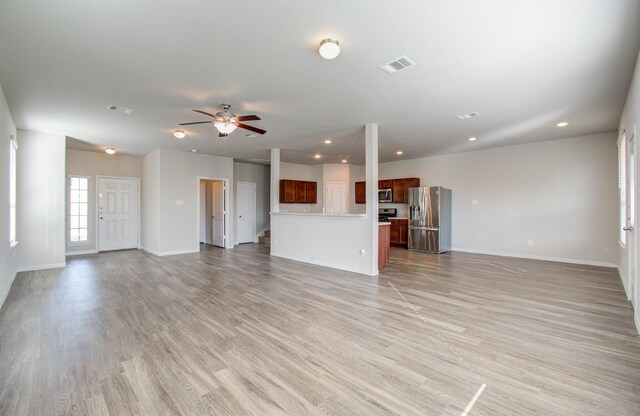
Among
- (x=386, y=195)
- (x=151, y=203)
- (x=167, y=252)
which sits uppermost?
(x=386, y=195)

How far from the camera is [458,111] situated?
4.43 metres

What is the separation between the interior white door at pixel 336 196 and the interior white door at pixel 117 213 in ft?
19.9

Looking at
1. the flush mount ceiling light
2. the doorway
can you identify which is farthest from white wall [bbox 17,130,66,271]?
the flush mount ceiling light

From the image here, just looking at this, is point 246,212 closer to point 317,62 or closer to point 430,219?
point 430,219

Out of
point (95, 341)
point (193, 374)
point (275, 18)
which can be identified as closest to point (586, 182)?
point (275, 18)

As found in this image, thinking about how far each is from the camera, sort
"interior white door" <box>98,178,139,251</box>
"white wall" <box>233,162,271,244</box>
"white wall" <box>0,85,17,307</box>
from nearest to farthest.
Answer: "white wall" <box>0,85,17,307</box> < "interior white door" <box>98,178,139,251</box> < "white wall" <box>233,162,271,244</box>

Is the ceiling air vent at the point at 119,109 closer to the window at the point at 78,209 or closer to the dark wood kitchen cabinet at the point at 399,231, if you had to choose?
the window at the point at 78,209

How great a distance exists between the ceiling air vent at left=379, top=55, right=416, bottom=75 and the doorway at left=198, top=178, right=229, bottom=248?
6502 millimetres

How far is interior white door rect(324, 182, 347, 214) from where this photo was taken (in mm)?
9945

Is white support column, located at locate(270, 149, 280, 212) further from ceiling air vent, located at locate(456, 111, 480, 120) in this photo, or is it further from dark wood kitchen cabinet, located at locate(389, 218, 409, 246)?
ceiling air vent, located at locate(456, 111, 480, 120)

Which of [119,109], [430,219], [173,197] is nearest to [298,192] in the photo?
[173,197]

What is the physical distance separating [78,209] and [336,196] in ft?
24.7

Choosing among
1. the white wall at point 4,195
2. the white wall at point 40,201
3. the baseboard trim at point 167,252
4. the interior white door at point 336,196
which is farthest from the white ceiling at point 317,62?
the interior white door at point 336,196

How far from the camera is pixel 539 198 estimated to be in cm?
656
